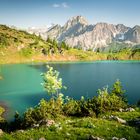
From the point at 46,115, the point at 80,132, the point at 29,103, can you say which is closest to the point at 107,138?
the point at 80,132

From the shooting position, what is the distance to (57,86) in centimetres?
8025

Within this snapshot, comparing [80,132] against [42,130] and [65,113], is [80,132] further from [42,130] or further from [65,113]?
[65,113]

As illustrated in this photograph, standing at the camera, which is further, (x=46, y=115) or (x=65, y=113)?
(x=65, y=113)

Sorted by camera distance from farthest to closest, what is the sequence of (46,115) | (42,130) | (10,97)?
(10,97)
(46,115)
(42,130)

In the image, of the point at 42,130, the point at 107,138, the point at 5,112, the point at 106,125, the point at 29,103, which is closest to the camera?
the point at 107,138

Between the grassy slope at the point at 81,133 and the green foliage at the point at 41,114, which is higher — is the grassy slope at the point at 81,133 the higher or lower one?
the higher one

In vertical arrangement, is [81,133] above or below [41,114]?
above

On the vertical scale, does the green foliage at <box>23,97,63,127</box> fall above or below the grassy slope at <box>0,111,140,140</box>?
below

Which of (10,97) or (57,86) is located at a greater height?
(57,86)

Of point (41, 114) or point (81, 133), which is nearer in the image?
point (81, 133)

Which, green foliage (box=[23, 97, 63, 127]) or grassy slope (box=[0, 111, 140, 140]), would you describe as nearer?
grassy slope (box=[0, 111, 140, 140])

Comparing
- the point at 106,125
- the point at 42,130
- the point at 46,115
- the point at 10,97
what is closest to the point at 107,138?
the point at 106,125

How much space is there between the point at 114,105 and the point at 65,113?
38.2 feet

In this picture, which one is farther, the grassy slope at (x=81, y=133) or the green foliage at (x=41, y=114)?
the green foliage at (x=41, y=114)
